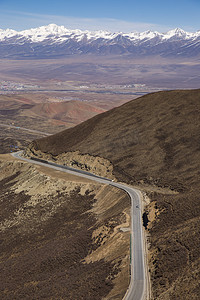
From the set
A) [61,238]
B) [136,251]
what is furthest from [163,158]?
[136,251]

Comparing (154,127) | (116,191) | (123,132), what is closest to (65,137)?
(123,132)

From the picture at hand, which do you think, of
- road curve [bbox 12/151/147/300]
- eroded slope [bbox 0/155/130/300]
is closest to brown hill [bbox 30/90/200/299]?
road curve [bbox 12/151/147/300]

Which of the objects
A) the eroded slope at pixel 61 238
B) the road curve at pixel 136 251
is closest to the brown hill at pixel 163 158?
the road curve at pixel 136 251

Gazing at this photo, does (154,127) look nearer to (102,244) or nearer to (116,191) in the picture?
(116,191)

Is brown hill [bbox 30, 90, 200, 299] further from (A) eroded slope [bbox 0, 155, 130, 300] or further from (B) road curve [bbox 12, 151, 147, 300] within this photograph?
(A) eroded slope [bbox 0, 155, 130, 300]

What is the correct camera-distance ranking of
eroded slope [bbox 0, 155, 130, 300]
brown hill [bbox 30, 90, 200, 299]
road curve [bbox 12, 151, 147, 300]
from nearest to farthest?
road curve [bbox 12, 151, 147, 300]
brown hill [bbox 30, 90, 200, 299]
eroded slope [bbox 0, 155, 130, 300]

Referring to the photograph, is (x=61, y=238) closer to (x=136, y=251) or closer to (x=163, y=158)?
(x=136, y=251)

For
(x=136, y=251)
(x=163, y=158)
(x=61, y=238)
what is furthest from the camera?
(x=163, y=158)

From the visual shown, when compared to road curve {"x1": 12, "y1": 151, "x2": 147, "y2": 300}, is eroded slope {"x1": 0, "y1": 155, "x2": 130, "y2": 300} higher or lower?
lower
